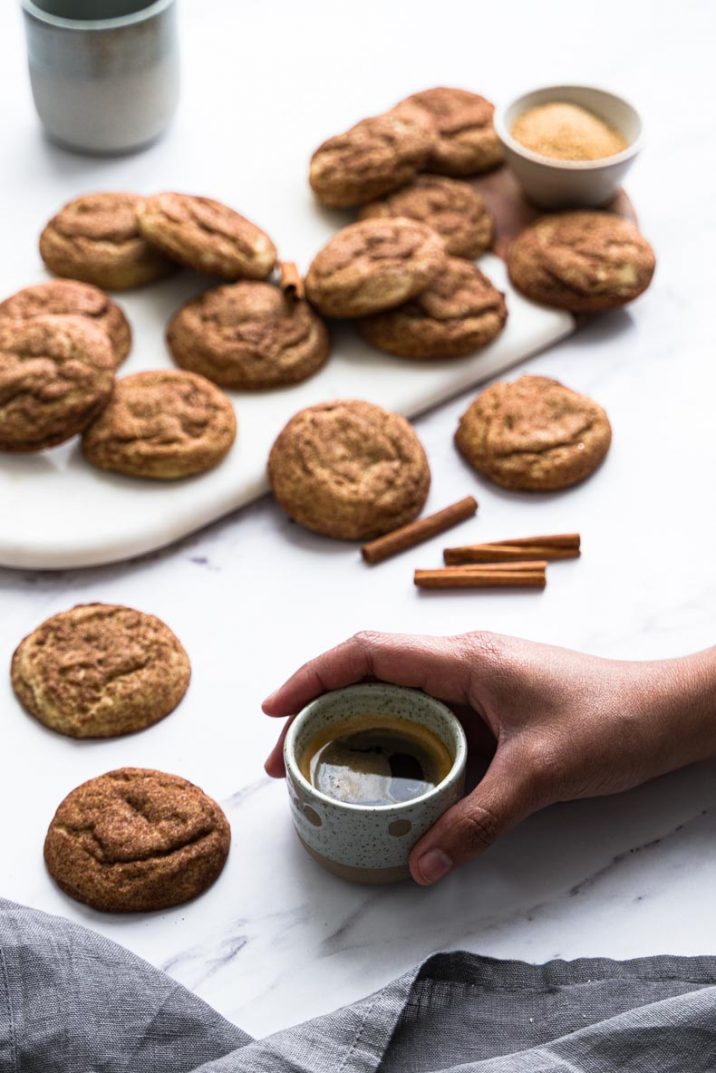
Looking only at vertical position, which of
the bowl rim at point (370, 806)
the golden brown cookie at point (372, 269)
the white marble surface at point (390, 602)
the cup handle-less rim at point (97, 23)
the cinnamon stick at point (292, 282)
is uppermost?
the cup handle-less rim at point (97, 23)

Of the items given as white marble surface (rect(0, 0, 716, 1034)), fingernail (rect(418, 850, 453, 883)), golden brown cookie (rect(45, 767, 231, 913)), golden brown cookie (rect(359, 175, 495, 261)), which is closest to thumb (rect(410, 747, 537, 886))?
fingernail (rect(418, 850, 453, 883))

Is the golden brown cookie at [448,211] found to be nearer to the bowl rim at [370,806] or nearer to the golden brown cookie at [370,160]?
the golden brown cookie at [370,160]

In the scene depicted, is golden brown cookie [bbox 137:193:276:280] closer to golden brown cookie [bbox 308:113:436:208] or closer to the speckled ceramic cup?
golden brown cookie [bbox 308:113:436:208]

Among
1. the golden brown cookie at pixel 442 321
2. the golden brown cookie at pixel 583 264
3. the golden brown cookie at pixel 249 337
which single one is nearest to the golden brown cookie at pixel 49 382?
the golden brown cookie at pixel 249 337

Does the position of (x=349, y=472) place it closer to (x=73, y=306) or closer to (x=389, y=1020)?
(x=73, y=306)

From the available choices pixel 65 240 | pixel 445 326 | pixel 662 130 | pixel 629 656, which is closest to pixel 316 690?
pixel 629 656

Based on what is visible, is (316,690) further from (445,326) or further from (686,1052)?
(445,326)

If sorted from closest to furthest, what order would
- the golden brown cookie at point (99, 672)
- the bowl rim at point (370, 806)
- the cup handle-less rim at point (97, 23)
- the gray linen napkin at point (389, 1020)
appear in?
the gray linen napkin at point (389, 1020) → the bowl rim at point (370, 806) → the golden brown cookie at point (99, 672) → the cup handle-less rim at point (97, 23)
